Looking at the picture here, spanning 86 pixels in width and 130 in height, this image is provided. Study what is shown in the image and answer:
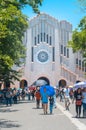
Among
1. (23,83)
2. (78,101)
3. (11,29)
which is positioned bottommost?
(78,101)

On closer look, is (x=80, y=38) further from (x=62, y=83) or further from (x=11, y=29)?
(x=62, y=83)

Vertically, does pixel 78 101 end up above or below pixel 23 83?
below

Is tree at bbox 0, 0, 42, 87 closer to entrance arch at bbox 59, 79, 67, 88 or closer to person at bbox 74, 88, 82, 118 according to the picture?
person at bbox 74, 88, 82, 118

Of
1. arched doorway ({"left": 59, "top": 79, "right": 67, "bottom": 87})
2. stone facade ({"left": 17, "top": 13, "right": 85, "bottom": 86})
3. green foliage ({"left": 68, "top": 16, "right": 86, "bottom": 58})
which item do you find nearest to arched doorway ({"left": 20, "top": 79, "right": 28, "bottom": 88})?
stone facade ({"left": 17, "top": 13, "right": 85, "bottom": 86})

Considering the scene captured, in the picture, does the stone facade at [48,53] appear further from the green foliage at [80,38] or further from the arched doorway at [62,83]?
the green foliage at [80,38]

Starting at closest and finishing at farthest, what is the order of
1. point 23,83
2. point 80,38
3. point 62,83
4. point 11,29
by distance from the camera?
point 11,29 < point 80,38 < point 23,83 < point 62,83

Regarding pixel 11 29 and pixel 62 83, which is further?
pixel 62 83

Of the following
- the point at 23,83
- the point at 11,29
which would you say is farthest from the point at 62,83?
the point at 11,29

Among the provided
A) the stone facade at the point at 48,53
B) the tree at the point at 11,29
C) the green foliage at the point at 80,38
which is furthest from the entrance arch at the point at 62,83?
the green foliage at the point at 80,38

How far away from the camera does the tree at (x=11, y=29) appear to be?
1592 cm

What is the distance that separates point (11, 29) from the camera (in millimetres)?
31094

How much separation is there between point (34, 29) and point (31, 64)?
261 inches

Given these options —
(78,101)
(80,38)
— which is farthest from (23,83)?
(78,101)

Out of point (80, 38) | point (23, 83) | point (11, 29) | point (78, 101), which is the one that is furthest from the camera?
point (23, 83)
